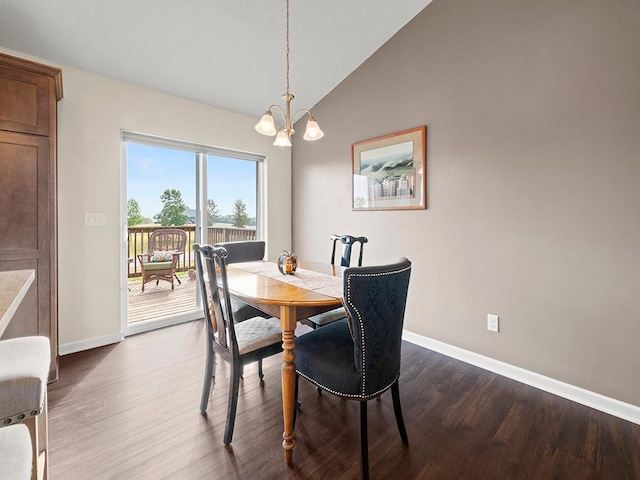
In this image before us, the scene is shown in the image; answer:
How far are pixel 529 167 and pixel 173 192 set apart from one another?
328 cm

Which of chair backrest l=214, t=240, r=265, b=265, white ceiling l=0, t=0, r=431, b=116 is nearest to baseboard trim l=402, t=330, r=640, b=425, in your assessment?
chair backrest l=214, t=240, r=265, b=265

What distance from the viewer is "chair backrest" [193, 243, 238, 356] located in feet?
5.08

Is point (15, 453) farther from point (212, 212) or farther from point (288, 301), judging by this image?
point (212, 212)

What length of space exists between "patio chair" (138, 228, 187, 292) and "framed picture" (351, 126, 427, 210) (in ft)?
6.76

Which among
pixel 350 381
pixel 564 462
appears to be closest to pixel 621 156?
pixel 564 462

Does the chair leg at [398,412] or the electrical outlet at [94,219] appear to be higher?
the electrical outlet at [94,219]

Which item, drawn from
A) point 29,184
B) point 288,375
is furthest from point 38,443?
point 29,184

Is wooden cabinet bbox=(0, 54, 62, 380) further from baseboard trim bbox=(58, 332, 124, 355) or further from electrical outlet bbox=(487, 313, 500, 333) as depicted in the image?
electrical outlet bbox=(487, 313, 500, 333)

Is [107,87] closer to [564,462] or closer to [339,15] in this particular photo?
[339,15]

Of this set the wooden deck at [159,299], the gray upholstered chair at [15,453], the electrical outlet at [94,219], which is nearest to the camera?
the gray upholstered chair at [15,453]

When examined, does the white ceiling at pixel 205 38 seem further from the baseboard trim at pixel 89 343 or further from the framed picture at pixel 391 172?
the baseboard trim at pixel 89 343

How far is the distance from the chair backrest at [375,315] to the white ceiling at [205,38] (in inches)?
92.7

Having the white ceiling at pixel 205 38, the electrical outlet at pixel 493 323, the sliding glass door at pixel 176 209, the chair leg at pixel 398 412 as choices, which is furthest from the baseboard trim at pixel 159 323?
the electrical outlet at pixel 493 323

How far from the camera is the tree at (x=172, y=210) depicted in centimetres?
323
